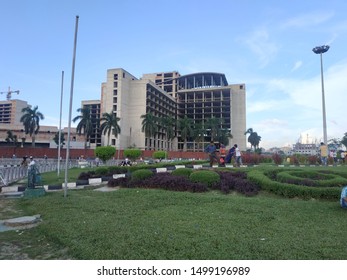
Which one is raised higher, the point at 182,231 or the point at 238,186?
the point at 238,186

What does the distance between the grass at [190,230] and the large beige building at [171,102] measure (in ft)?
208

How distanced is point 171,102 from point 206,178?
8599 cm

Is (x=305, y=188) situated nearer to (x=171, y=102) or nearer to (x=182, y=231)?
(x=182, y=231)

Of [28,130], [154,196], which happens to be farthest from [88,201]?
[28,130]

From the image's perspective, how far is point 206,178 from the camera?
10164 millimetres

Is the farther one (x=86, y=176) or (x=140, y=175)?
(x=86, y=176)

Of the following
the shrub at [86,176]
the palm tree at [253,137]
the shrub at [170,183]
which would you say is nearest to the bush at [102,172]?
the shrub at [86,176]

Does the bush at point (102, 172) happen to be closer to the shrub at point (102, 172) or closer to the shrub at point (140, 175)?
the shrub at point (102, 172)

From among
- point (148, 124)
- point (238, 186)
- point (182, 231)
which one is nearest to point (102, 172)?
point (238, 186)

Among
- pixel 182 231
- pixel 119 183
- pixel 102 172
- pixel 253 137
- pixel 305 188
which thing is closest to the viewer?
pixel 182 231

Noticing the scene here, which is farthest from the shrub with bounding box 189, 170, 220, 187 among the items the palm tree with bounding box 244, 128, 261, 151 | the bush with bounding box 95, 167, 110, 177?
the palm tree with bounding box 244, 128, 261, 151

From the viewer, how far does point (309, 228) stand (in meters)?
5.00

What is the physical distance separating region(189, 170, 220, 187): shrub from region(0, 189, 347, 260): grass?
2144 millimetres

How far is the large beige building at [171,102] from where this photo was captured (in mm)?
72938
